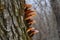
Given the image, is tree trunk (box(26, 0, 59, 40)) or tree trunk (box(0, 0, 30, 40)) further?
tree trunk (box(26, 0, 59, 40))

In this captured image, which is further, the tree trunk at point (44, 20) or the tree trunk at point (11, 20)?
the tree trunk at point (44, 20)

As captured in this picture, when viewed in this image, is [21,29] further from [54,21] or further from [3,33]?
[54,21]

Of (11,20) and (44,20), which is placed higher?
(11,20)

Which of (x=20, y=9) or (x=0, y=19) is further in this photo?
(x=20, y=9)

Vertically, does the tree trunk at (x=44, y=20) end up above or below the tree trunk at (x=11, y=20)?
below

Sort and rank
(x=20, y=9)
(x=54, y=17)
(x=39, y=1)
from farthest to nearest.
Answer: (x=54, y=17)
(x=39, y=1)
(x=20, y=9)

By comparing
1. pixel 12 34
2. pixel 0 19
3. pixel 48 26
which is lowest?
pixel 48 26

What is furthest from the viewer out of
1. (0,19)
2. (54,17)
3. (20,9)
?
(54,17)

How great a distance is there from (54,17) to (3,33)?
1.64 meters

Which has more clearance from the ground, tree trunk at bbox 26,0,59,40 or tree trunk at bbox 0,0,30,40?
tree trunk at bbox 0,0,30,40

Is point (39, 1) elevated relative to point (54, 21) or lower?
Answer: elevated

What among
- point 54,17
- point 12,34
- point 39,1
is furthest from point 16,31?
point 54,17

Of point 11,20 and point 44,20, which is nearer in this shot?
point 11,20

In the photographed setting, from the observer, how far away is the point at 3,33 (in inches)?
37.6
